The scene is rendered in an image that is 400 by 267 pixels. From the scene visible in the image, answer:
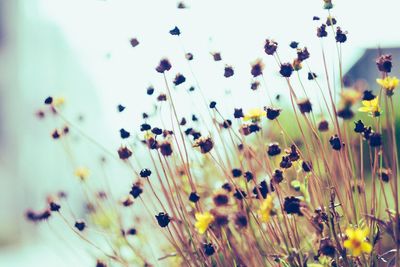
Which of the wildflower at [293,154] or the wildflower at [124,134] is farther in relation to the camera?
the wildflower at [124,134]

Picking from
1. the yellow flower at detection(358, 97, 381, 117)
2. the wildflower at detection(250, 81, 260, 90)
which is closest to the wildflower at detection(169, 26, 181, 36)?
the wildflower at detection(250, 81, 260, 90)

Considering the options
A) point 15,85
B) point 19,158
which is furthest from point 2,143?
point 15,85

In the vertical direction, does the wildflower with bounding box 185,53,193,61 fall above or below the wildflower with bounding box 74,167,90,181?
above

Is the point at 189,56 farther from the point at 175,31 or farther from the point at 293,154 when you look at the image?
the point at 293,154

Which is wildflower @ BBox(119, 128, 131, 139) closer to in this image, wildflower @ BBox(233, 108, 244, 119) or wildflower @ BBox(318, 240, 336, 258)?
wildflower @ BBox(233, 108, 244, 119)

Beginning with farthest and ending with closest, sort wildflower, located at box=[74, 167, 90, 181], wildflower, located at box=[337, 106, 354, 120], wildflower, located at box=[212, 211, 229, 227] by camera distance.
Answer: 1. wildflower, located at box=[74, 167, 90, 181]
2. wildflower, located at box=[212, 211, 229, 227]
3. wildflower, located at box=[337, 106, 354, 120]

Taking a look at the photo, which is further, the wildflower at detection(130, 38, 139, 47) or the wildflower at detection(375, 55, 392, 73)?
the wildflower at detection(130, 38, 139, 47)

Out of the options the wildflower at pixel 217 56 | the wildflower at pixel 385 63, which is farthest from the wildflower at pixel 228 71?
the wildflower at pixel 385 63

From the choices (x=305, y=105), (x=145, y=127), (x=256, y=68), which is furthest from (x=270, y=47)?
(x=145, y=127)

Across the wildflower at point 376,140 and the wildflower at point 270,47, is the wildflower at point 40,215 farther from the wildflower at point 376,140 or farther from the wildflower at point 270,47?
the wildflower at point 376,140
